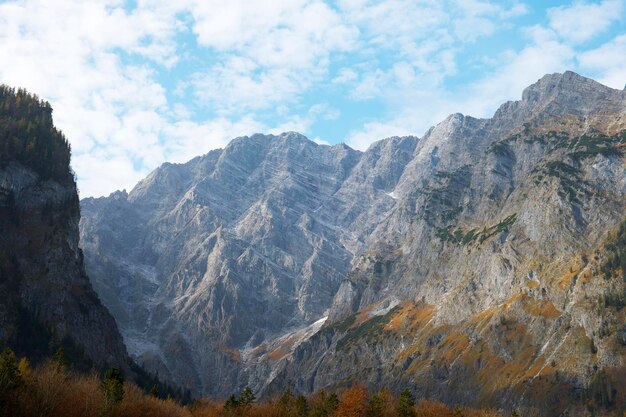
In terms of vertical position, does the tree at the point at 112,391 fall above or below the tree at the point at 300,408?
above

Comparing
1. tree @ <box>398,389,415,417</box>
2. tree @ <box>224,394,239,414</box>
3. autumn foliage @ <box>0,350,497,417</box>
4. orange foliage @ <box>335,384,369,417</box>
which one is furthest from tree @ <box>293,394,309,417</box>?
tree @ <box>398,389,415,417</box>

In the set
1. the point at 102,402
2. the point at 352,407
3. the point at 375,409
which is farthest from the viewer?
the point at 352,407

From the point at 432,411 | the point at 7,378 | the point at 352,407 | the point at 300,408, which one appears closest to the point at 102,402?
the point at 7,378

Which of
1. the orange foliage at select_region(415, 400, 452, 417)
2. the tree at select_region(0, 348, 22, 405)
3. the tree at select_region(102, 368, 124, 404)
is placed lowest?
the orange foliage at select_region(415, 400, 452, 417)

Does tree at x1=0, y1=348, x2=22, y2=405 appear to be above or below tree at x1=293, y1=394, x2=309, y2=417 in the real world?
above

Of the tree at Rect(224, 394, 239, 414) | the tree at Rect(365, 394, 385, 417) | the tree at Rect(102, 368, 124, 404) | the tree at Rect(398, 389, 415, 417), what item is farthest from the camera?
the tree at Rect(398, 389, 415, 417)

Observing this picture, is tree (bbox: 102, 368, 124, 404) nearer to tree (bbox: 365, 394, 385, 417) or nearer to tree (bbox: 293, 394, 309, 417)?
tree (bbox: 293, 394, 309, 417)

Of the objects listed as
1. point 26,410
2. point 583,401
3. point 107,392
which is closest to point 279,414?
point 107,392

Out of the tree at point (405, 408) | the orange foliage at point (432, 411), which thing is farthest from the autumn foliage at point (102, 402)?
the orange foliage at point (432, 411)

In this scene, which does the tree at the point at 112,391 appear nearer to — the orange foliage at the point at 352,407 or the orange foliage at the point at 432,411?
the orange foliage at the point at 352,407

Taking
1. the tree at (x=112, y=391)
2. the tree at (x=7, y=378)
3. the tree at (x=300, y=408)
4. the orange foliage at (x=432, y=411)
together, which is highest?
the tree at (x=7, y=378)

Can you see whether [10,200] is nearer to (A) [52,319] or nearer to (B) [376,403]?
(A) [52,319]

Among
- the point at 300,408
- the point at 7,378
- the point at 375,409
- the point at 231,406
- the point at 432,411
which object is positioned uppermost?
the point at 7,378

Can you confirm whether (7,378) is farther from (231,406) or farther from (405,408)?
(405,408)
